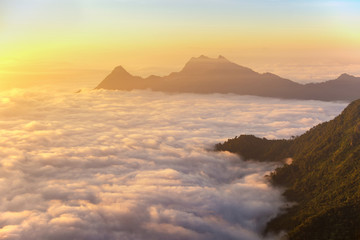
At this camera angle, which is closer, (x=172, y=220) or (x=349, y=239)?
(x=349, y=239)

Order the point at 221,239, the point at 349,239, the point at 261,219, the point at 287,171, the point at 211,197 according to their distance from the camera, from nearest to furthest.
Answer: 1. the point at 349,239
2. the point at 221,239
3. the point at 261,219
4. the point at 211,197
5. the point at 287,171

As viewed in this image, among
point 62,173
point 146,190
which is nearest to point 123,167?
point 62,173

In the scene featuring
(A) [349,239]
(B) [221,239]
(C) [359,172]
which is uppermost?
(C) [359,172]

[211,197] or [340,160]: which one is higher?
[340,160]

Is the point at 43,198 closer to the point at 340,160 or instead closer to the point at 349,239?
the point at 349,239

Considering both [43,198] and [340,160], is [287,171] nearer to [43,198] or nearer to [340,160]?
[340,160]

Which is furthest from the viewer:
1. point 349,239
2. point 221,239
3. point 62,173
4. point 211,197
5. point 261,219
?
point 62,173
